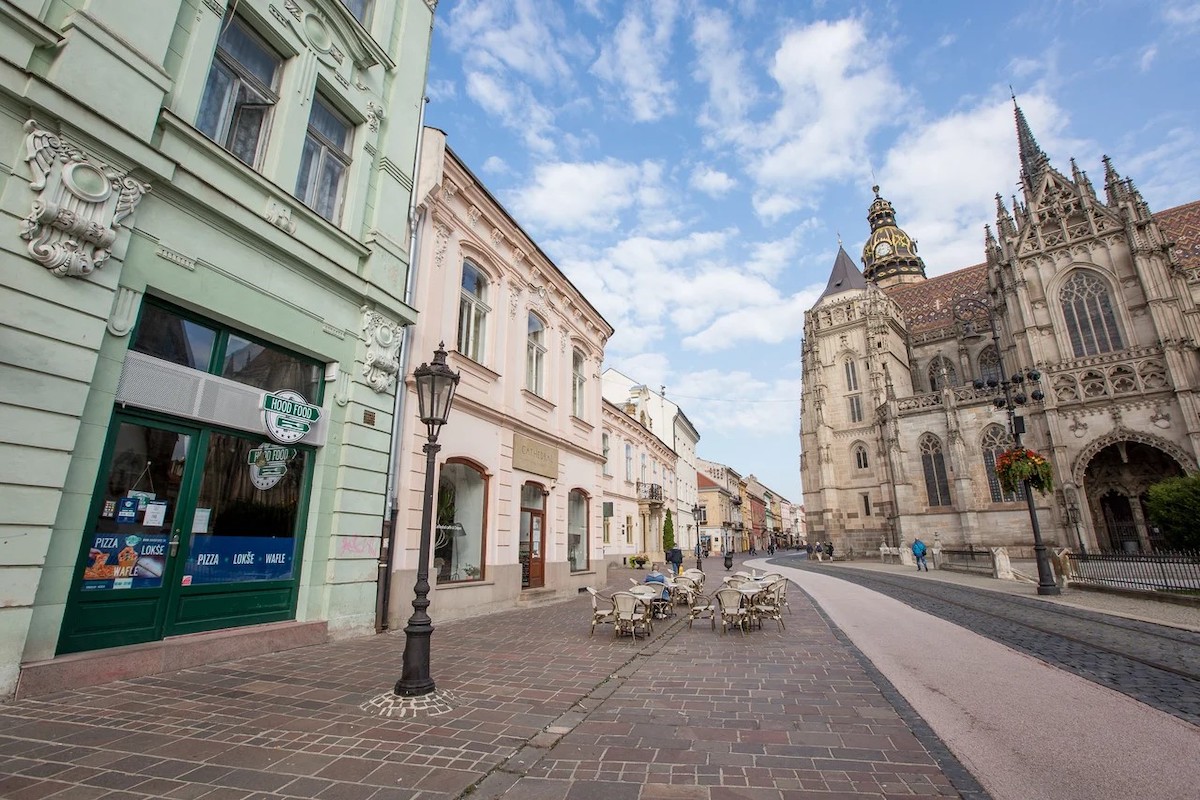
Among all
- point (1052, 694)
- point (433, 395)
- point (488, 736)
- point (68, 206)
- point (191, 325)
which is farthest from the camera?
point (191, 325)

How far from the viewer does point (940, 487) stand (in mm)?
36844

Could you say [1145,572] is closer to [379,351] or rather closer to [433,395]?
[433,395]

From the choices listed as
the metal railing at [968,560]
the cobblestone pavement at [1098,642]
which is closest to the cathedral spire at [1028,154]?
the metal railing at [968,560]

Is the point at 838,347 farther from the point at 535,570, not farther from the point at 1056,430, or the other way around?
the point at 535,570

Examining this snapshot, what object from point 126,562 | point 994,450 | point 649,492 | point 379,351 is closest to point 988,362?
point 994,450

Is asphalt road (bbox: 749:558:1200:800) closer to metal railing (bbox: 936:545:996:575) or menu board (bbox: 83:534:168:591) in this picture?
menu board (bbox: 83:534:168:591)

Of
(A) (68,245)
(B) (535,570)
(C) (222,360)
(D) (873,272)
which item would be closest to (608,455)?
(B) (535,570)

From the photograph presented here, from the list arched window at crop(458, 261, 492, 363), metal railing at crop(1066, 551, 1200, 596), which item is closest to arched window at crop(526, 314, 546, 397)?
arched window at crop(458, 261, 492, 363)

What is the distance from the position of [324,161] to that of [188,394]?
4770mm

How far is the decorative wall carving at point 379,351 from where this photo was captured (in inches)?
361

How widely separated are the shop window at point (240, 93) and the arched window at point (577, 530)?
37.4 ft

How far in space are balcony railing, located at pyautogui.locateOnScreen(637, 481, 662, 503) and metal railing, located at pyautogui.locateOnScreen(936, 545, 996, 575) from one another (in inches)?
623

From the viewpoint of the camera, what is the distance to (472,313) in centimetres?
1283

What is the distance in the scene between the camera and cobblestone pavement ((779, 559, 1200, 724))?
5.77 m
